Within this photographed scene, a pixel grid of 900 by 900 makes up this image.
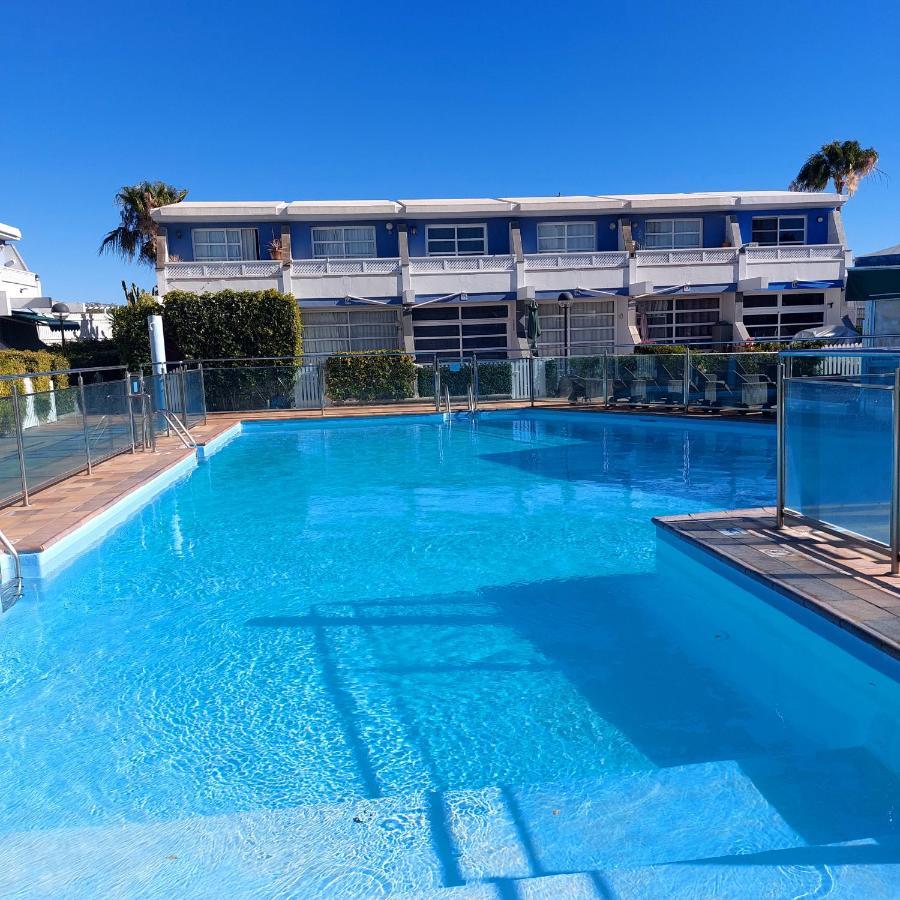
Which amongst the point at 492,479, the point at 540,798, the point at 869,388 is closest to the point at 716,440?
the point at 492,479

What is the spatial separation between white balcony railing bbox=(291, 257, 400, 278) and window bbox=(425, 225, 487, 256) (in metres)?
2.07

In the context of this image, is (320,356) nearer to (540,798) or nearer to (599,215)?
(599,215)

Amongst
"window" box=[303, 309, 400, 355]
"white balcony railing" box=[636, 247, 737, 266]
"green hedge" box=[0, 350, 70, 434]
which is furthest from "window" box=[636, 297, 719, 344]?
"green hedge" box=[0, 350, 70, 434]

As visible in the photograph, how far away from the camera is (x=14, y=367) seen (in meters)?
17.1

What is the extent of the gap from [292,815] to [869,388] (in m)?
4.37

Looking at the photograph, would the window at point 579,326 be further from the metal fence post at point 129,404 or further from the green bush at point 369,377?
the metal fence post at point 129,404

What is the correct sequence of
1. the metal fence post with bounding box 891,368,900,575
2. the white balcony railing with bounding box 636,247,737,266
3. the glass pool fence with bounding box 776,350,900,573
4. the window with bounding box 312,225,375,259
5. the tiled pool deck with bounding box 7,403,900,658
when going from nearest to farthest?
the tiled pool deck with bounding box 7,403,900,658 → the metal fence post with bounding box 891,368,900,575 → the glass pool fence with bounding box 776,350,900,573 → the window with bounding box 312,225,375,259 → the white balcony railing with bounding box 636,247,737,266

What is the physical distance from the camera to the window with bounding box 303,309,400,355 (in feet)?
88.8

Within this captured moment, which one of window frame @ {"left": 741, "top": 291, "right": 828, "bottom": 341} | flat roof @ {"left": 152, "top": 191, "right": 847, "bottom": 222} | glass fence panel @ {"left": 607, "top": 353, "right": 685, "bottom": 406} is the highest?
flat roof @ {"left": 152, "top": 191, "right": 847, "bottom": 222}

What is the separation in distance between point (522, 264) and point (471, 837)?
2451 centimetres

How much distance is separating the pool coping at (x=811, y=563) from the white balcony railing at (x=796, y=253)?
22.9m

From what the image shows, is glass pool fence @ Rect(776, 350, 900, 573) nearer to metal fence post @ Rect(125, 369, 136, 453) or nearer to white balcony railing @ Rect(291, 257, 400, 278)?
metal fence post @ Rect(125, 369, 136, 453)

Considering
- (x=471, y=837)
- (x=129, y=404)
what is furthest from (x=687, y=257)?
(x=471, y=837)

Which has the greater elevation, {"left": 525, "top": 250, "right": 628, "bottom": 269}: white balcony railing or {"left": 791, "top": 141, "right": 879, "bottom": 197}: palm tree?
{"left": 791, "top": 141, "right": 879, "bottom": 197}: palm tree
